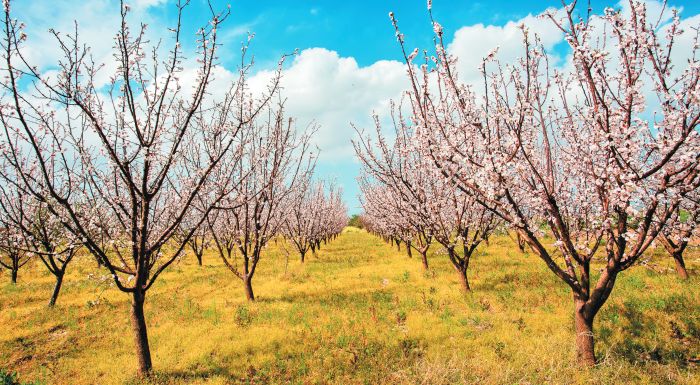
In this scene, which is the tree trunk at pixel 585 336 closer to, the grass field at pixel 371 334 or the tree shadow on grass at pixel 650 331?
the grass field at pixel 371 334

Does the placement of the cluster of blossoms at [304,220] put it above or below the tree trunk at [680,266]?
above

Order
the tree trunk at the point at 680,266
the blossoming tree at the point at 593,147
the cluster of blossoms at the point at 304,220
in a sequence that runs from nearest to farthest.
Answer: the blossoming tree at the point at 593,147 < the tree trunk at the point at 680,266 < the cluster of blossoms at the point at 304,220

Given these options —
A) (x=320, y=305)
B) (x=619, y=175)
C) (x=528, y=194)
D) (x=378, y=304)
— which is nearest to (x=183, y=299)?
(x=320, y=305)

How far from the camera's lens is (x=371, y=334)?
9398 millimetres

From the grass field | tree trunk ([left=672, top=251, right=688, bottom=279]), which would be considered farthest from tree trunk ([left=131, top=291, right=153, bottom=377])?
tree trunk ([left=672, top=251, right=688, bottom=279])

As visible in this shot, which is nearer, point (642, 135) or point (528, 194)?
point (642, 135)

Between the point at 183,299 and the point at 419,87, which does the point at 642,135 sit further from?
the point at 183,299

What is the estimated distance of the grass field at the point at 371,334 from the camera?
730 centimetres

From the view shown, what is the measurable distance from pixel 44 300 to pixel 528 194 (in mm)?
18712

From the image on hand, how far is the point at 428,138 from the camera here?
6.43 meters

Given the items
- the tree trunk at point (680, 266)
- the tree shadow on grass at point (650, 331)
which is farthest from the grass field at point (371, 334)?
the tree trunk at point (680, 266)

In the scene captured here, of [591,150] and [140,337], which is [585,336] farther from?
[140,337]

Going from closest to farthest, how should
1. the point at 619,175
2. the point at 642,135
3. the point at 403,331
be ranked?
the point at 619,175
the point at 642,135
the point at 403,331

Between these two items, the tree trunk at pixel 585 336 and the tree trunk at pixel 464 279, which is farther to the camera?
the tree trunk at pixel 464 279
